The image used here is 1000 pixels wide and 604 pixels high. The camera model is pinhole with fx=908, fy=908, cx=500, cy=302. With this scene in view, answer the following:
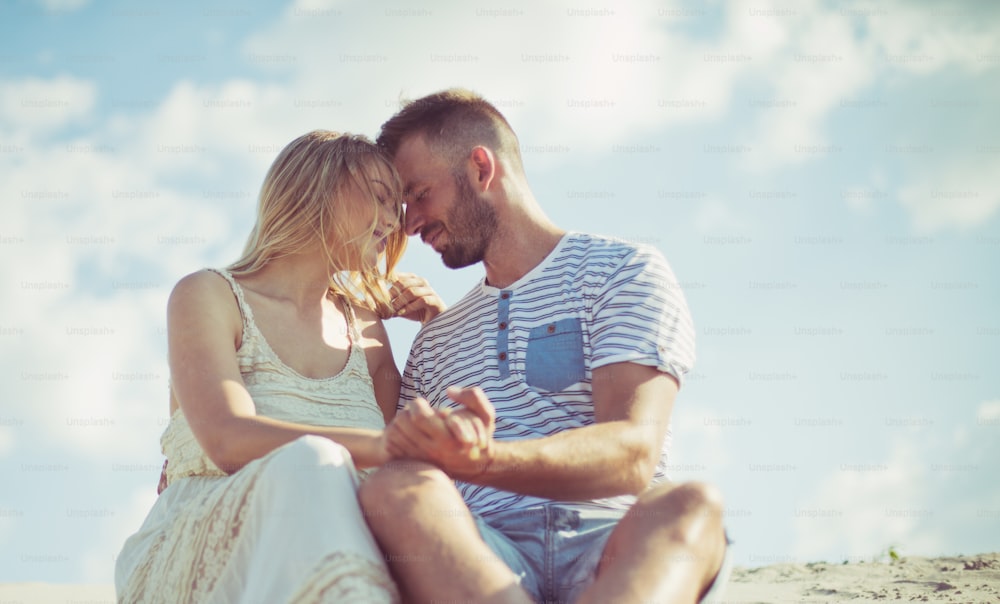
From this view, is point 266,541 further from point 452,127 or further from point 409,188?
point 452,127

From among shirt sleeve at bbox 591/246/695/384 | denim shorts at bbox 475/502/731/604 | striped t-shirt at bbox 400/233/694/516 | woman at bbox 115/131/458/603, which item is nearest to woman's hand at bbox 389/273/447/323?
woman at bbox 115/131/458/603

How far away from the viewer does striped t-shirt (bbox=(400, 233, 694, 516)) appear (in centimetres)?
324

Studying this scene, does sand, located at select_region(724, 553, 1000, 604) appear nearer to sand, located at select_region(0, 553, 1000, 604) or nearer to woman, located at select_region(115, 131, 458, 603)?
sand, located at select_region(0, 553, 1000, 604)

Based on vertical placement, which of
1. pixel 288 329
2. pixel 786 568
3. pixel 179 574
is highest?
pixel 288 329

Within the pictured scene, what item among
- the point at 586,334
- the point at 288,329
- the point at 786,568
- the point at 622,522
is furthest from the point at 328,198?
the point at 786,568

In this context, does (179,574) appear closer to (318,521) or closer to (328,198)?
(318,521)

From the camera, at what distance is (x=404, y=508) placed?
2293mm

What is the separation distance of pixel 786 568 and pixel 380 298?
4563mm

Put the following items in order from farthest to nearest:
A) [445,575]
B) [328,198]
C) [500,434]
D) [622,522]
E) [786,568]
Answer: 1. [786,568]
2. [328,198]
3. [500,434]
4. [622,522]
5. [445,575]

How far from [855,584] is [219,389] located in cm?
504

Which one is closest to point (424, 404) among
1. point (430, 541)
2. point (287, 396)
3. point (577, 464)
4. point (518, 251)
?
point (430, 541)

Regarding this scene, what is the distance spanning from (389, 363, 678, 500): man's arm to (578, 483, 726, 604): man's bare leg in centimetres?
24

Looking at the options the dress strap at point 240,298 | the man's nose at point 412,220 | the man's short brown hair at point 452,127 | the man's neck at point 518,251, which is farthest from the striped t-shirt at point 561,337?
the dress strap at point 240,298

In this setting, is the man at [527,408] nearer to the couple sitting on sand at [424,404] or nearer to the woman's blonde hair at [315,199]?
the couple sitting on sand at [424,404]
